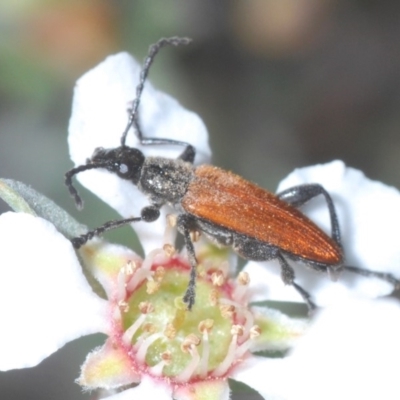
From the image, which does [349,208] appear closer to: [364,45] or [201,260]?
[201,260]

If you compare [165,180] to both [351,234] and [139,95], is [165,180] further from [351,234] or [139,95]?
[351,234]

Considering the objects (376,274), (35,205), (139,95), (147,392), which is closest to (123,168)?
(139,95)

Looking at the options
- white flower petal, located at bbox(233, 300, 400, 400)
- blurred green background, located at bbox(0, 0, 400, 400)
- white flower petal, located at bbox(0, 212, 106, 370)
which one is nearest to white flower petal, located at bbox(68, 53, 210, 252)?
white flower petal, located at bbox(0, 212, 106, 370)

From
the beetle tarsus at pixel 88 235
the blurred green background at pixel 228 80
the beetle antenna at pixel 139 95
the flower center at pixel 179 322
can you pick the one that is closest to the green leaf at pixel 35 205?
the beetle tarsus at pixel 88 235

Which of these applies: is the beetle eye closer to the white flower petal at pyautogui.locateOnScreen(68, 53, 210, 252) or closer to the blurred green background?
the white flower petal at pyautogui.locateOnScreen(68, 53, 210, 252)

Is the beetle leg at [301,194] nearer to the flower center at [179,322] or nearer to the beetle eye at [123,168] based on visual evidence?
the flower center at [179,322]
